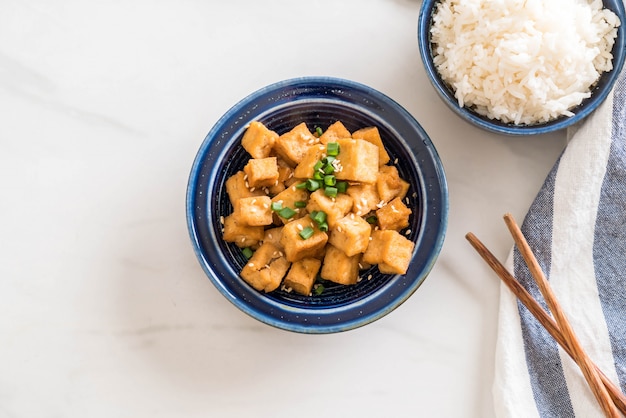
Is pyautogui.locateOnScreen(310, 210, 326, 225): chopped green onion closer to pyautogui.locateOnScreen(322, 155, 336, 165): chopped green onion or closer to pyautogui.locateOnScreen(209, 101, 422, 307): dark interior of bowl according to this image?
pyautogui.locateOnScreen(322, 155, 336, 165): chopped green onion

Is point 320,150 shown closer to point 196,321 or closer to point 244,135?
point 244,135

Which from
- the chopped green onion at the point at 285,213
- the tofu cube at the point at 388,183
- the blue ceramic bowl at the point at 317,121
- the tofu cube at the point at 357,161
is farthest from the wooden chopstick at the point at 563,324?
the chopped green onion at the point at 285,213

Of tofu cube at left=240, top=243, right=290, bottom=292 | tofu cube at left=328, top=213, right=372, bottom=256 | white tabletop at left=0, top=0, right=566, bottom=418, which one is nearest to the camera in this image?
tofu cube at left=328, top=213, right=372, bottom=256

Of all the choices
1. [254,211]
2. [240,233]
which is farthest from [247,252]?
[254,211]

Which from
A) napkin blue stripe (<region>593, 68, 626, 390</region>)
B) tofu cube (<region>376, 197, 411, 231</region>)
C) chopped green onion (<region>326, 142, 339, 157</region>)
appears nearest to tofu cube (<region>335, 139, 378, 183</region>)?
chopped green onion (<region>326, 142, 339, 157</region>)

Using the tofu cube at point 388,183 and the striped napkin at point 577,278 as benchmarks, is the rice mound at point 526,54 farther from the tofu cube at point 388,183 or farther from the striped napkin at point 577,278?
the tofu cube at point 388,183

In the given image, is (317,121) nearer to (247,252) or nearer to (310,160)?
(310,160)
